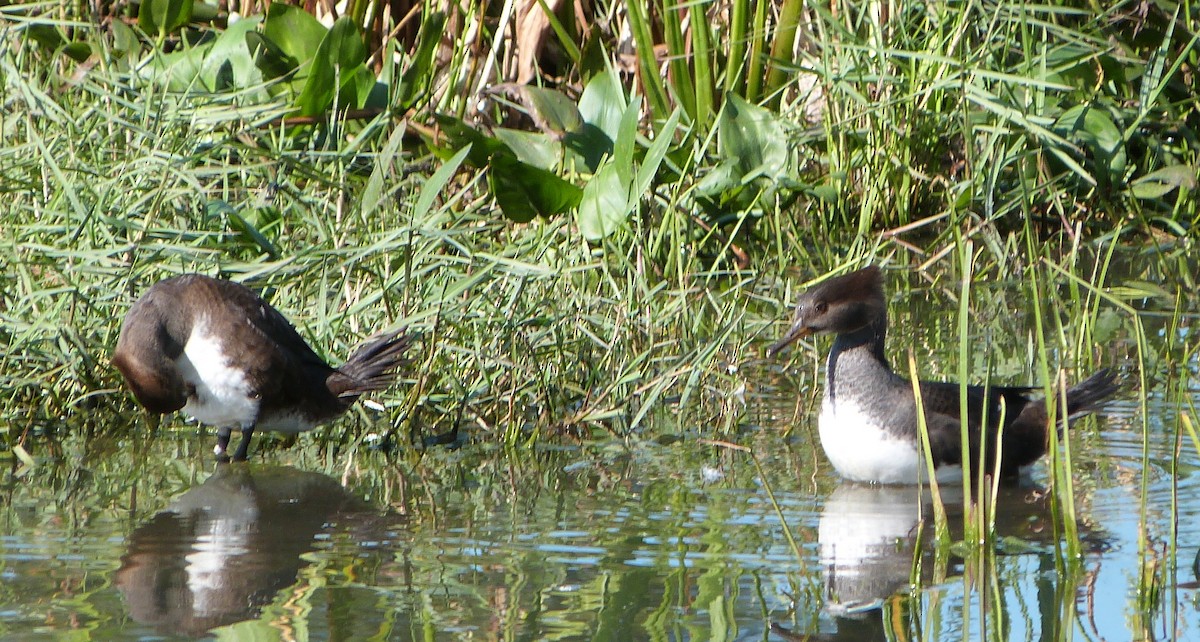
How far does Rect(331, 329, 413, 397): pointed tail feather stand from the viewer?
525 cm

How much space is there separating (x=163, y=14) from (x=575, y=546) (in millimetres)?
4467

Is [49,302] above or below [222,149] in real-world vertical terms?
below

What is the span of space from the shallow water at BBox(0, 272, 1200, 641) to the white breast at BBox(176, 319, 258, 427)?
0.58ft

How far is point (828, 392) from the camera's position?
498 cm

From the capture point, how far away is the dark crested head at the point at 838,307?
505cm

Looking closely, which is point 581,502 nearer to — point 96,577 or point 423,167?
point 96,577

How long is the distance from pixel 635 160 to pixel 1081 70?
2.27 m

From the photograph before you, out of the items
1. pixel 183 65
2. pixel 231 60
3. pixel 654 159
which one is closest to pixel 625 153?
pixel 654 159

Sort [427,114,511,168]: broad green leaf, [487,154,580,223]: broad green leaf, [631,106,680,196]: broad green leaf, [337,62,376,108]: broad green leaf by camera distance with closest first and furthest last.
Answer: [631,106,680,196]: broad green leaf
[487,154,580,223]: broad green leaf
[427,114,511,168]: broad green leaf
[337,62,376,108]: broad green leaf

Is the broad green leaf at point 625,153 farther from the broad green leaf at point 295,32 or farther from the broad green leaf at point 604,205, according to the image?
the broad green leaf at point 295,32

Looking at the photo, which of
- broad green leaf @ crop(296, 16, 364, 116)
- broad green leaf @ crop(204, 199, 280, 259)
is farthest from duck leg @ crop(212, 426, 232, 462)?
broad green leaf @ crop(296, 16, 364, 116)

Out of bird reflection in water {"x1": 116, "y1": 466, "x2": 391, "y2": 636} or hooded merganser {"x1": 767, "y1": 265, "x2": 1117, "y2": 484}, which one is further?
hooded merganser {"x1": 767, "y1": 265, "x2": 1117, "y2": 484}

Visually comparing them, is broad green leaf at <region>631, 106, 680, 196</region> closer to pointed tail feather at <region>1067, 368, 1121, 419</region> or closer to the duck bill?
the duck bill

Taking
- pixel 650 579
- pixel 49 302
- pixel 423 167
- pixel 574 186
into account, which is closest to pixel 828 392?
pixel 650 579
